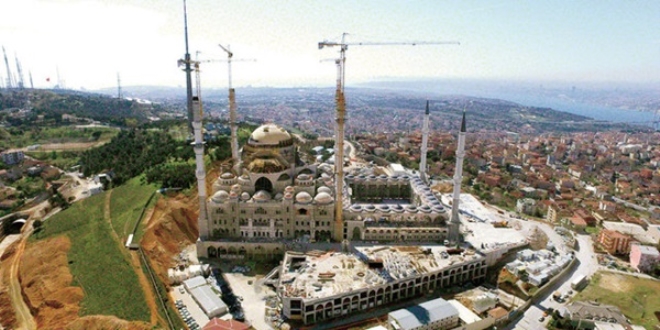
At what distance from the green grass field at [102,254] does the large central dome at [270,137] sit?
17.9 metres

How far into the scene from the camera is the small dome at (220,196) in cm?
4447

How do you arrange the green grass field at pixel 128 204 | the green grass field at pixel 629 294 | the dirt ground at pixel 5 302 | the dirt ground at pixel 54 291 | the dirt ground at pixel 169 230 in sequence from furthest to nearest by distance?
the green grass field at pixel 128 204, the dirt ground at pixel 169 230, the dirt ground at pixel 5 302, the green grass field at pixel 629 294, the dirt ground at pixel 54 291

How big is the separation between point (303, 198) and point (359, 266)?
1040 cm

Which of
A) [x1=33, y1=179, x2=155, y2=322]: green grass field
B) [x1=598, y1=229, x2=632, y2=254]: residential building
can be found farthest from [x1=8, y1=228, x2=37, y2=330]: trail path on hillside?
[x1=598, y1=229, x2=632, y2=254]: residential building

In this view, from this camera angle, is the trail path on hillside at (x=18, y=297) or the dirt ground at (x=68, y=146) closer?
the trail path on hillside at (x=18, y=297)

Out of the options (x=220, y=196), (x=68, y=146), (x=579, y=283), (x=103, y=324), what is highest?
(x=220, y=196)

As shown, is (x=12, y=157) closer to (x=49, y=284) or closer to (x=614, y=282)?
(x=49, y=284)

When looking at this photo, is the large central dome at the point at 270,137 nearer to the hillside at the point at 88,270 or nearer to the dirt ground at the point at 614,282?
the hillside at the point at 88,270

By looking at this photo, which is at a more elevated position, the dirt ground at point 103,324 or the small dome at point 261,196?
the small dome at point 261,196

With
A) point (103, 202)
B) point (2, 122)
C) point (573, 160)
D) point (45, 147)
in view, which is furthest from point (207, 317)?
point (2, 122)

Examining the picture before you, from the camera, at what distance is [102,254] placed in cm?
4294

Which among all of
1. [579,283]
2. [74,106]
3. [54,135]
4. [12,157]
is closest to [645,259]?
[579,283]

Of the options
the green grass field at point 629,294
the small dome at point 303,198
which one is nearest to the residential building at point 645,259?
the green grass field at point 629,294

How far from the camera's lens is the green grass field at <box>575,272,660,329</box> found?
35.5m
